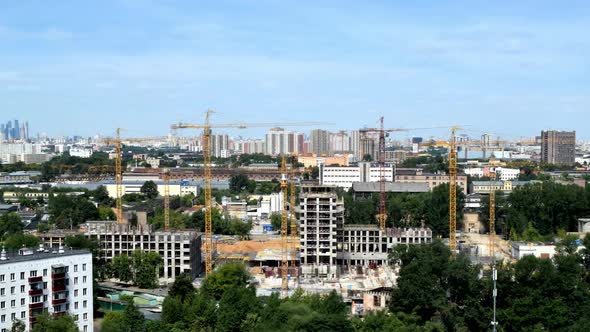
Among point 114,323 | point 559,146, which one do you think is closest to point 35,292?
point 114,323

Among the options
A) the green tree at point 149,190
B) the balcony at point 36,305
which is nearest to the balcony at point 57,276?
the balcony at point 36,305

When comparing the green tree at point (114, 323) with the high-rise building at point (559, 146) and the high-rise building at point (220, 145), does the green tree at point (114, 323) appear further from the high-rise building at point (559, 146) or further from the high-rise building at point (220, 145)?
the high-rise building at point (220, 145)

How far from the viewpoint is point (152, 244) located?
15453mm

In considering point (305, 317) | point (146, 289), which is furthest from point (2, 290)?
point (146, 289)

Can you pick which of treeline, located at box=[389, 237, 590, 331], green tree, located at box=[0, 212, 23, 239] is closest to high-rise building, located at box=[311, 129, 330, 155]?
green tree, located at box=[0, 212, 23, 239]

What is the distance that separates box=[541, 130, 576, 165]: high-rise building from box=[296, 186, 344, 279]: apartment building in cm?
3342

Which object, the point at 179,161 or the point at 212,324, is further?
the point at 179,161

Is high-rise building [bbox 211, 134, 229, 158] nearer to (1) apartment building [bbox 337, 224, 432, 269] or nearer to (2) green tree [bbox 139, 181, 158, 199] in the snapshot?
(2) green tree [bbox 139, 181, 158, 199]

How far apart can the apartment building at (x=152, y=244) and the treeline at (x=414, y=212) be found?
6.38 meters

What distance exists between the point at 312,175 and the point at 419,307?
86.4 ft

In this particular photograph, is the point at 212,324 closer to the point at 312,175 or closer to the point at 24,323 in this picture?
the point at 24,323

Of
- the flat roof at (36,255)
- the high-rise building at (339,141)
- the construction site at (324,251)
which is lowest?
the construction site at (324,251)

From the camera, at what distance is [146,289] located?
14352mm

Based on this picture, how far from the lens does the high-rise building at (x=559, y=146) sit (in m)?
46.3
